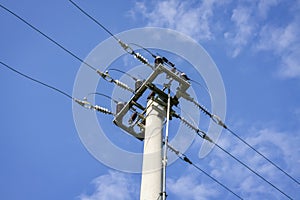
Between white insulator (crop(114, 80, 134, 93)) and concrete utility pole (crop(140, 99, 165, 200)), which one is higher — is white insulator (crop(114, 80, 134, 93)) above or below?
above

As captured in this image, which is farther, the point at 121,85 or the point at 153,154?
the point at 121,85

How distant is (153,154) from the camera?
11344mm

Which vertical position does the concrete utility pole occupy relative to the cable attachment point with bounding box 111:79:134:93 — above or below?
below

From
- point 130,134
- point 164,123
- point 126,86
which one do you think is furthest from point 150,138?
point 126,86

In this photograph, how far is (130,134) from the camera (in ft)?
43.2

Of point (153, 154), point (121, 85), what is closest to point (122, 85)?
point (121, 85)

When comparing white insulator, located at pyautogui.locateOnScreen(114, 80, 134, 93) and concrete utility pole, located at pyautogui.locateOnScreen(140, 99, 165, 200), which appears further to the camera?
white insulator, located at pyautogui.locateOnScreen(114, 80, 134, 93)

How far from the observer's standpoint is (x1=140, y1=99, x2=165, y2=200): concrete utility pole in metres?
10.6

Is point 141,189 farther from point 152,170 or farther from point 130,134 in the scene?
point 130,134

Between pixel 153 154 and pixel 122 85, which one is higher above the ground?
pixel 122 85

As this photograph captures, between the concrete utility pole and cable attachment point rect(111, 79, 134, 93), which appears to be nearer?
the concrete utility pole

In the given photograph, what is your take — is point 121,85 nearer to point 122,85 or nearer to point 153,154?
point 122,85

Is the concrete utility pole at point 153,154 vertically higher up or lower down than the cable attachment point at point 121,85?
lower down

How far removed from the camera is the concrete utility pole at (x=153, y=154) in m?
10.6
